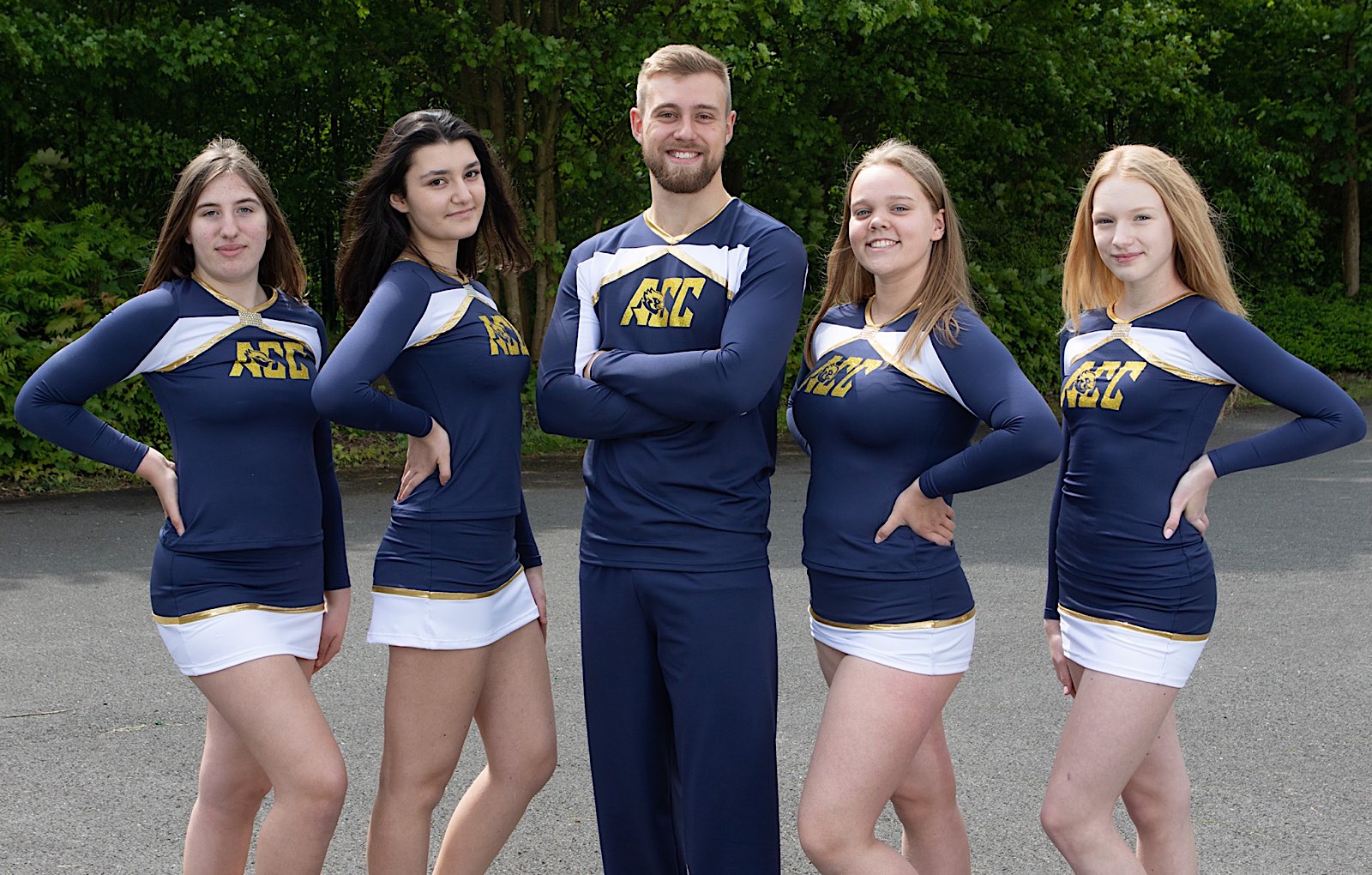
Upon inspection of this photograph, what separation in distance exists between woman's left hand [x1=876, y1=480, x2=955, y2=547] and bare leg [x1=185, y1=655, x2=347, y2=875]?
1437 millimetres

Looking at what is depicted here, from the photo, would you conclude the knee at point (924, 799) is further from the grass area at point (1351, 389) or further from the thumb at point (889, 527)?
the grass area at point (1351, 389)

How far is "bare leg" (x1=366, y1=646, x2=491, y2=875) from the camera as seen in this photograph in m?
3.39

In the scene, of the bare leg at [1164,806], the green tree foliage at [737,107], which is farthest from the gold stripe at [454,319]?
the green tree foliage at [737,107]

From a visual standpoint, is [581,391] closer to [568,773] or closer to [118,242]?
[568,773]

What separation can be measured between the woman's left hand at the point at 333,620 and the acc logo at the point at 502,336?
2.64 ft

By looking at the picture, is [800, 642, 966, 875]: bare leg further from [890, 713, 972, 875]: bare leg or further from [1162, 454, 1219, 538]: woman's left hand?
[1162, 454, 1219, 538]: woman's left hand

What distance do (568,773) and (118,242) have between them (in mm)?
10116

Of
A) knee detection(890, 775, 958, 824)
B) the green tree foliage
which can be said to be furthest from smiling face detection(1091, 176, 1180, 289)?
the green tree foliage

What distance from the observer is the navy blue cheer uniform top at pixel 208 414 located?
3.28 meters

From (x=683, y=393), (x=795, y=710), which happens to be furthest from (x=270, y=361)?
(x=795, y=710)

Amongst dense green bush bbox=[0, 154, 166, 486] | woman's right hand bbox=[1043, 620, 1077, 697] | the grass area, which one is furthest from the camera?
the grass area

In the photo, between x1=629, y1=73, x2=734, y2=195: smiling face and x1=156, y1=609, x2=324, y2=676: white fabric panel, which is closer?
x1=156, y1=609, x2=324, y2=676: white fabric panel

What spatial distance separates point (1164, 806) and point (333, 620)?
2.25 metres

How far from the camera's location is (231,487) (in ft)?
10.8
